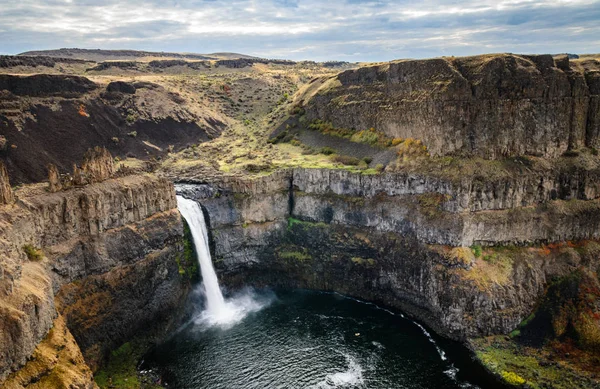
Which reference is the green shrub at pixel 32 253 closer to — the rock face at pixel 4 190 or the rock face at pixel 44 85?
the rock face at pixel 4 190

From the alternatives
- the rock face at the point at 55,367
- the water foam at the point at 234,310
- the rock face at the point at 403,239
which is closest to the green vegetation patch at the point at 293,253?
the rock face at the point at 403,239

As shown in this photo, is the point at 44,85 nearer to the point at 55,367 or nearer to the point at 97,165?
the point at 97,165

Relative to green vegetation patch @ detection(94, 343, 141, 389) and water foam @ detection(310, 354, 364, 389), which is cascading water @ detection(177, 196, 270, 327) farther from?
water foam @ detection(310, 354, 364, 389)

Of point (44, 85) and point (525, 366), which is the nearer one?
point (525, 366)

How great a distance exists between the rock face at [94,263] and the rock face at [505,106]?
102 feet

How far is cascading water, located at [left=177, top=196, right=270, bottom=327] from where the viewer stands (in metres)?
55.1

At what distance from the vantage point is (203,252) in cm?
5700

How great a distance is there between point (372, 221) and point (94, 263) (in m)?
30.3

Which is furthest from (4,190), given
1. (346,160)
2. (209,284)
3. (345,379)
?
(346,160)

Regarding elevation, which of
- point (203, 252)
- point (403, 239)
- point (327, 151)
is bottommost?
point (203, 252)

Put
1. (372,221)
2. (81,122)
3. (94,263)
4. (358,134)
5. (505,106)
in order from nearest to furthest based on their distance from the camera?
(94,263) → (505,106) → (372,221) → (81,122) → (358,134)

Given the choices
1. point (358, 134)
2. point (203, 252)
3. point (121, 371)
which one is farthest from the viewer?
point (358, 134)

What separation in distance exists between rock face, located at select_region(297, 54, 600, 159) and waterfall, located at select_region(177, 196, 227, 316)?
91.0 feet

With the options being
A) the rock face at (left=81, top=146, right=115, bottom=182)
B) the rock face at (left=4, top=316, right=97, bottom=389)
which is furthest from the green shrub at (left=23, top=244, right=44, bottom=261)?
the rock face at (left=81, top=146, right=115, bottom=182)
